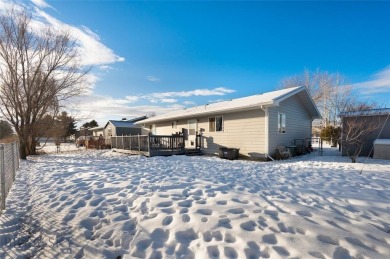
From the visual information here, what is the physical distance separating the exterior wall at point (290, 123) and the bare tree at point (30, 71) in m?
12.7

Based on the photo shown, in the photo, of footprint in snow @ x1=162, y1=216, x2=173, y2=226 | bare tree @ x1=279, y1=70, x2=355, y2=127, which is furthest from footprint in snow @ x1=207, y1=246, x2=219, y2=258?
bare tree @ x1=279, y1=70, x2=355, y2=127

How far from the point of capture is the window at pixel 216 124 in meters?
13.0

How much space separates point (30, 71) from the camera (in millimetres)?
12469

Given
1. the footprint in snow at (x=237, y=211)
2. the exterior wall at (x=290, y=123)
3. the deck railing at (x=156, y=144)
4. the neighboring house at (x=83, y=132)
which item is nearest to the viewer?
the footprint in snow at (x=237, y=211)

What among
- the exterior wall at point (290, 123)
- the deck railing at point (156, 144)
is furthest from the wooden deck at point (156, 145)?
the exterior wall at point (290, 123)

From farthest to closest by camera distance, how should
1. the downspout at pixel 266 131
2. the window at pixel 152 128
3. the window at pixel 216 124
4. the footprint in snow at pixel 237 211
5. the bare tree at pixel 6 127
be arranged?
the window at pixel 152 128, the bare tree at pixel 6 127, the window at pixel 216 124, the downspout at pixel 266 131, the footprint in snow at pixel 237 211

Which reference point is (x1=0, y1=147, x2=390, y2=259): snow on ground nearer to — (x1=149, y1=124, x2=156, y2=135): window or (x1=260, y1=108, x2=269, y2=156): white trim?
(x1=260, y1=108, x2=269, y2=156): white trim

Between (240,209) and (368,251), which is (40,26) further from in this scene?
(368,251)

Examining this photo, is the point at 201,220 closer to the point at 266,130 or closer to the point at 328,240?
the point at 328,240

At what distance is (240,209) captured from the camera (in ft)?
11.0

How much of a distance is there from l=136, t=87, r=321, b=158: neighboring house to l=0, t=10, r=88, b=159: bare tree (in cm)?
802

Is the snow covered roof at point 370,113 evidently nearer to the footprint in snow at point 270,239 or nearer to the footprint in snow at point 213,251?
the footprint in snow at point 270,239

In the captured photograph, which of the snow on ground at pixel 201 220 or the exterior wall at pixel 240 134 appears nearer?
the snow on ground at pixel 201 220

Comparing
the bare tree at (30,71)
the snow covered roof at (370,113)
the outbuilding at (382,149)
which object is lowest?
the outbuilding at (382,149)
